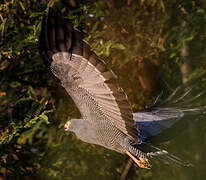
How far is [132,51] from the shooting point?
5.24 feet

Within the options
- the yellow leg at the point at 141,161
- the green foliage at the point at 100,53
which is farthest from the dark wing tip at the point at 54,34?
the yellow leg at the point at 141,161

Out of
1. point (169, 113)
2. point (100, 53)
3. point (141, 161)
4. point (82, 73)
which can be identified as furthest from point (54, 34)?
point (169, 113)

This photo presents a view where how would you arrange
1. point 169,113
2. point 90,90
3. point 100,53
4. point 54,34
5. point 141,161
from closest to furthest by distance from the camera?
1. point 54,34
2. point 90,90
3. point 141,161
4. point 100,53
5. point 169,113

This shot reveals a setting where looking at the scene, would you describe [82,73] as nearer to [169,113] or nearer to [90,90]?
[90,90]

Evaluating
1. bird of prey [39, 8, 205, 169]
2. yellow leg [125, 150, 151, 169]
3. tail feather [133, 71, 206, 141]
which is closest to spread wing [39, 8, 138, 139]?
bird of prey [39, 8, 205, 169]

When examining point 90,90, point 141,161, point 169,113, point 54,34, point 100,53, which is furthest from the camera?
point 169,113

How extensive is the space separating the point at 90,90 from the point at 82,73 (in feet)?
0.25

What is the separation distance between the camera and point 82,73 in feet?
3.20

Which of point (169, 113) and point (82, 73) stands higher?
point (82, 73)

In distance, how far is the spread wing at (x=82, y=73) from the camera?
89 centimetres

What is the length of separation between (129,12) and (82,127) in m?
0.78

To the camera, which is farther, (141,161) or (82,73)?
(141,161)

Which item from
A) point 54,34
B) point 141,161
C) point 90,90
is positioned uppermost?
point 54,34

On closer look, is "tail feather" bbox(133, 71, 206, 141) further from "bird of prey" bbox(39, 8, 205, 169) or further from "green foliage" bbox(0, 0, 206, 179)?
"green foliage" bbox(0, 0, 206, 179)
